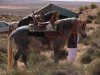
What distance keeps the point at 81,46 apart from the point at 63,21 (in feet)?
35.0

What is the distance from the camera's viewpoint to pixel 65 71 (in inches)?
377

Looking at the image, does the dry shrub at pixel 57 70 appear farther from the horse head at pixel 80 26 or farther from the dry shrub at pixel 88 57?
the dry shrub at pixel 88 57

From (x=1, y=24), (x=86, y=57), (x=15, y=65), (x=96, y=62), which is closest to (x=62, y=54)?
(x=86, y=57)

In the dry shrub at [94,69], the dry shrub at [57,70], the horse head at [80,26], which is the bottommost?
the dry shrub at [94,69]

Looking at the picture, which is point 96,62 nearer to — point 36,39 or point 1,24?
point 36,39

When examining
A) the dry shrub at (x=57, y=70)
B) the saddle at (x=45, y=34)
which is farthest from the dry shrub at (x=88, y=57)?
the dry shrub at (x=57, y=70)

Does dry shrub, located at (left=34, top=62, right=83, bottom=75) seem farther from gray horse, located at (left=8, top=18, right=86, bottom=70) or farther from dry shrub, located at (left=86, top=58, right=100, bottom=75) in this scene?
gray horse, located at (left=8, top=18, right=86, bottom=70)

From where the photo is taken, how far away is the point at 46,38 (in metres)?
13.0

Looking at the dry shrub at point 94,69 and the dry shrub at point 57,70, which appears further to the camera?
the dry shrub at point 94,69

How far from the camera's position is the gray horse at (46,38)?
1276 centimetres

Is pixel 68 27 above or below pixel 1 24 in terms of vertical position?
above

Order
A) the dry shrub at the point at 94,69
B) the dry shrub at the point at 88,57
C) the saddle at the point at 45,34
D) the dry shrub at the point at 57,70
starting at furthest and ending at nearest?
the dry shrub at the point at 88,57, the saddle at the point at 45,34, the dry shrub at the point at 94,69, the dry shrub at the point at 57,70

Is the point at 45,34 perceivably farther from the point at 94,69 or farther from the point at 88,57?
the point at 88,57

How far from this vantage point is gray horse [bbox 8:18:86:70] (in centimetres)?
1276
